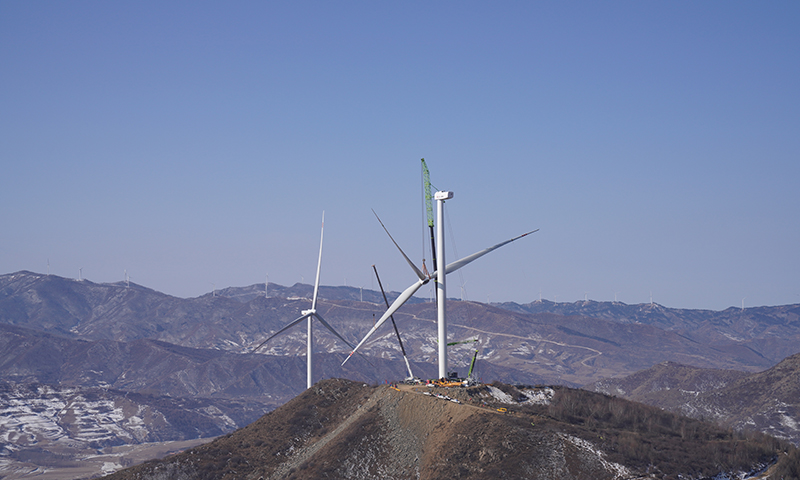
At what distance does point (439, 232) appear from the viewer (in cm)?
11638

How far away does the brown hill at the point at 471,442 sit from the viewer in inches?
3647

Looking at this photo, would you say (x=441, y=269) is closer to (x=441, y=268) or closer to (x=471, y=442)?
(x=441, y=268)

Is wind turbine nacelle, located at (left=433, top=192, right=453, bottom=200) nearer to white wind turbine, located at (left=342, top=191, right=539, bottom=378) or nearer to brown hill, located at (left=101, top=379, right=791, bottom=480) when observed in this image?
white wind turbine, located at (left=342, top=191, right=539, bottom=378)

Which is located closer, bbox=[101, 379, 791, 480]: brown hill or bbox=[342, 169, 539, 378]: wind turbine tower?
bbox=[101, 379, 791, 480]: brown hill

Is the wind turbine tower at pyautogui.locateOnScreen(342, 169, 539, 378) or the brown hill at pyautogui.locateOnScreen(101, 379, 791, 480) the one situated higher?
the wind turbine tower at pyautogui.locateOnScreen(342, 169, 539, 378)

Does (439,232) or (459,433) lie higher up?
(439,232)

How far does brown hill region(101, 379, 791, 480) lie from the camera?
92.6 m

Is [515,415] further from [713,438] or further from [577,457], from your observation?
[713,438]

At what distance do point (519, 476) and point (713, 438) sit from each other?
40.1m

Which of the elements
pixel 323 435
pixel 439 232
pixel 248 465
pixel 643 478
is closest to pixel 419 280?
pixel 439 232

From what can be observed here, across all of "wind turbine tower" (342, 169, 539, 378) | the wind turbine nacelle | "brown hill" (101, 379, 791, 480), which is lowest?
"brown hill" (101, 379, 791, 480)

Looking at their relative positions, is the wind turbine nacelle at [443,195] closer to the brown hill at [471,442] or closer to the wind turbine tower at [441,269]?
the wind turbine tower at [441,269]

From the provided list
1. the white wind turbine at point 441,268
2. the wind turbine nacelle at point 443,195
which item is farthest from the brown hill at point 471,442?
the wind turbine nacelle at point 443,195

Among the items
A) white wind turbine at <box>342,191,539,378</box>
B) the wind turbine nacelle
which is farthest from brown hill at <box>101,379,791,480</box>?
the wind turbine nacelle
